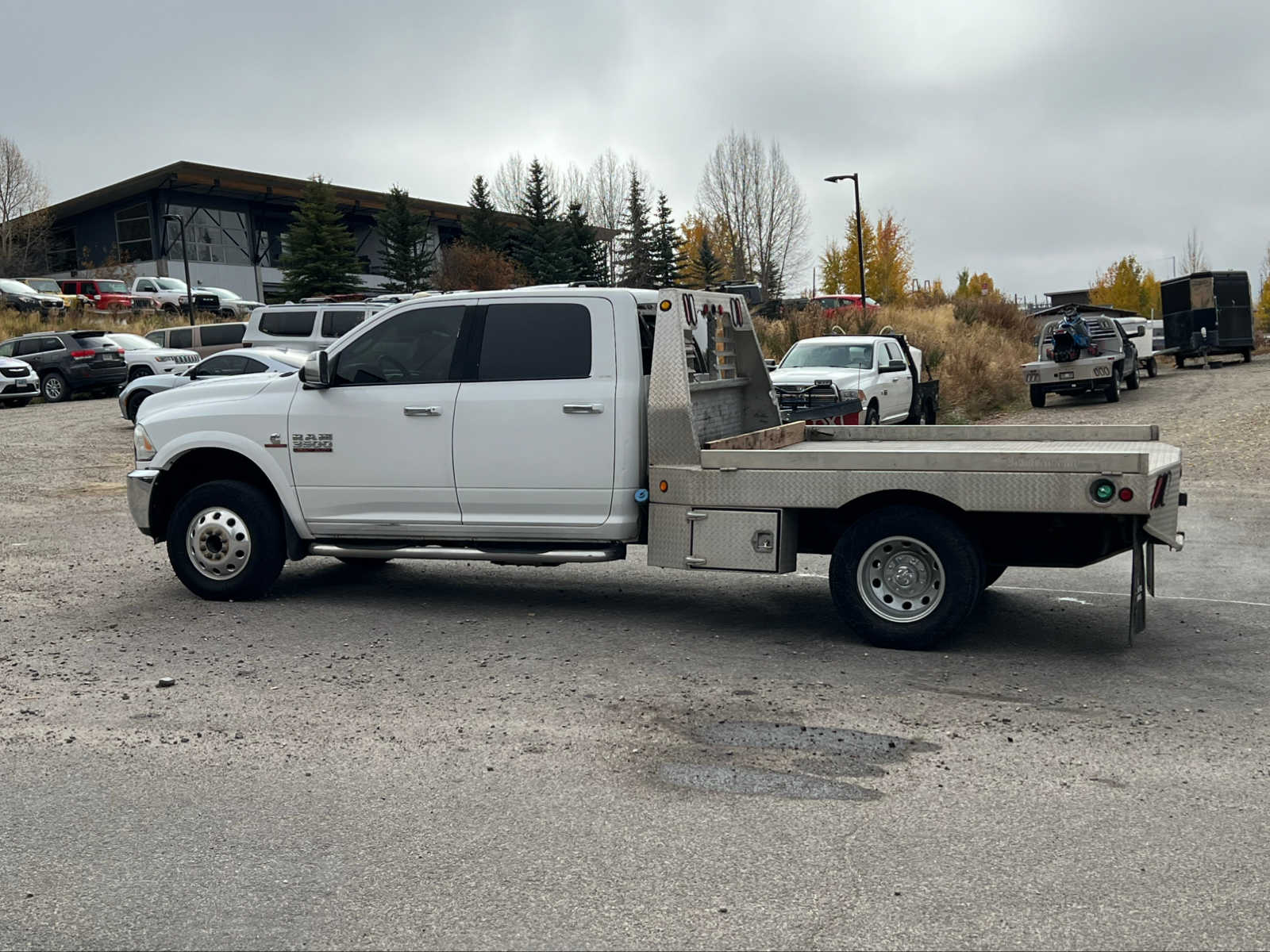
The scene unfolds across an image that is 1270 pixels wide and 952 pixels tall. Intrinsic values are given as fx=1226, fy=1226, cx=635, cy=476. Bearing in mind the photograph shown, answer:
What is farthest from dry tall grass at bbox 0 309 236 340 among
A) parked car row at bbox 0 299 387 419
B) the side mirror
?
the side mirror

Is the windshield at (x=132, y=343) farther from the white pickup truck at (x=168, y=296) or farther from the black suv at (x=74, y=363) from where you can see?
the white pickup truck at (x=168, y=296)

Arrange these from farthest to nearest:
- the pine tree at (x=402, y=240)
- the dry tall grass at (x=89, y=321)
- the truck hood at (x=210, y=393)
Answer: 1. the pine tree at (x=402, y=240)
2. the dry tall grass at (x=89, y=321)
3. the truck hood at (x=210, y=393)

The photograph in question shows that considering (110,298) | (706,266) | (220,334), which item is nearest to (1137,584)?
(220,334)

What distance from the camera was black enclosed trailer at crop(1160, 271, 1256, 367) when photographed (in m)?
35.2

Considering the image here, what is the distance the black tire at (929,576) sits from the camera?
659 cm

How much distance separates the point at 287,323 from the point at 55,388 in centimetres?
821

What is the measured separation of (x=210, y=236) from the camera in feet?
227

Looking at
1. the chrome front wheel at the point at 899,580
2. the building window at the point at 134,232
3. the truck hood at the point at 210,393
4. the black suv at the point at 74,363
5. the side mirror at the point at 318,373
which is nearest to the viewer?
the chrome front wheel at the point at 899,580

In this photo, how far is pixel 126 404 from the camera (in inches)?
885

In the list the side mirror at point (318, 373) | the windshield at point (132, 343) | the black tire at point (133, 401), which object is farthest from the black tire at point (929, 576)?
the windshield at point (132, 343)

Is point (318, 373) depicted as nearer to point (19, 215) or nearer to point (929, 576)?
point (929, 576)

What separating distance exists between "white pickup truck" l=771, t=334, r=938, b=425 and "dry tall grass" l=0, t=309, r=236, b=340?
29.6 meters

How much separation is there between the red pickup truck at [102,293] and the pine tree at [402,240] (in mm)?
12906

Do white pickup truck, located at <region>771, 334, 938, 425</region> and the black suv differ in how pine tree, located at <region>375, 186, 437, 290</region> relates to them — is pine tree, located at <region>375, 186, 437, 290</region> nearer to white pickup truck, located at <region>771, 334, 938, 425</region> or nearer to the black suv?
the black suv
